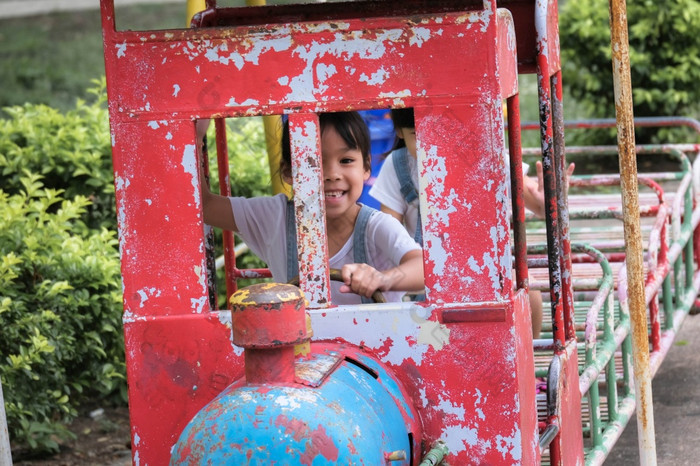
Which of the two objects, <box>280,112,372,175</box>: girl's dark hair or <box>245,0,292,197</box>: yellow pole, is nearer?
<box>280,112,372,175</box>: girl's dark hair

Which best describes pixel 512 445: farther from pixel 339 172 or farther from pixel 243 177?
pixel 243 177

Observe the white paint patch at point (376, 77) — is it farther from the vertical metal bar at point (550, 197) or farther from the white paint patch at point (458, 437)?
the white paint patch at point (458, 437)

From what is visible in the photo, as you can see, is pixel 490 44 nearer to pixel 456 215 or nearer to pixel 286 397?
pixel 456 215

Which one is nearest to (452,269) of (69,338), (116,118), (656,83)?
(116,118)

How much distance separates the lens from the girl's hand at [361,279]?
269cm

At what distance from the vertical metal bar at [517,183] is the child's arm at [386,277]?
261 millimetres

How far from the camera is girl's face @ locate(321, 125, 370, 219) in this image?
3.00m

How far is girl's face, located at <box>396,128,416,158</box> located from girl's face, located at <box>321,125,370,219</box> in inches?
43.5

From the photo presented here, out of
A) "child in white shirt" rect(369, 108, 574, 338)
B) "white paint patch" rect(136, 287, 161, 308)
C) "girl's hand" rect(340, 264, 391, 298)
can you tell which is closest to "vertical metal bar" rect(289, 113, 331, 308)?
"girl's hand" rect(340, 264, 391, 298)

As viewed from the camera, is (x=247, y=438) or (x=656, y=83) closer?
(x=247, y=438)

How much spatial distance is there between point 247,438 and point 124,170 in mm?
771

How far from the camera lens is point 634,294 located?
9.20 ft

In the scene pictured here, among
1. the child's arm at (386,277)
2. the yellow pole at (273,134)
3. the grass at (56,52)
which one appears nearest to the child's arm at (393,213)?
the yellow pole at (273,134)

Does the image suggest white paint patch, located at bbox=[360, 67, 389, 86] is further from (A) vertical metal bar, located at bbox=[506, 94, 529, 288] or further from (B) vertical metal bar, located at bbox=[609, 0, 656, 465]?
(B) vertical metal bar, located at bbox=[609, 0, 656, 465]
